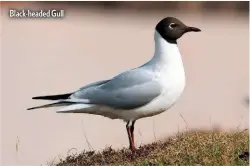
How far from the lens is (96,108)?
4887 mm

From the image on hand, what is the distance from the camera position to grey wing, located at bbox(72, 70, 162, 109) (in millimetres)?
4762

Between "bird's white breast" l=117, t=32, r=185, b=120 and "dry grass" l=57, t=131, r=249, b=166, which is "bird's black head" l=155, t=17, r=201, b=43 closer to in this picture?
"bird's white breast" l=117, t=32, r=185, b=120

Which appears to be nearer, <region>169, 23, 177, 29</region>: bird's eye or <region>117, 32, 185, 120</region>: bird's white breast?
<region>117, 32, 185, 120</region>: bird's white breast

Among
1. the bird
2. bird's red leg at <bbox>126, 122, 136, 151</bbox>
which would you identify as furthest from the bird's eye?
bird's red leg at <bbox>126, 122, 136, 151</bbox>

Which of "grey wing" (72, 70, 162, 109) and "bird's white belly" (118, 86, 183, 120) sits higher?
"grey wing" (72, 70, 162, 109)

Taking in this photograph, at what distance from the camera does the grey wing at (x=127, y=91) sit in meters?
4.76

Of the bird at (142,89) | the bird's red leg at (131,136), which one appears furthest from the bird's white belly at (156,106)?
the bird's red leg at (131,136)

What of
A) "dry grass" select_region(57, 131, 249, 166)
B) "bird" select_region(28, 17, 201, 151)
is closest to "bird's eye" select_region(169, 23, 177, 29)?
"bird" select_region(28, 17, 201, 151)

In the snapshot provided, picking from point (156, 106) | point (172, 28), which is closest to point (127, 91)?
point (156, 106)

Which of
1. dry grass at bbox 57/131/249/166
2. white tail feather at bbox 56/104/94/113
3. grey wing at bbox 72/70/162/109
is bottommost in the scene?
dry grass at bbox 57/131/249/166

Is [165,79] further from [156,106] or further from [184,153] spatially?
[184,153]

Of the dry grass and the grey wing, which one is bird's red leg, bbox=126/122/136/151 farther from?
the grey wing

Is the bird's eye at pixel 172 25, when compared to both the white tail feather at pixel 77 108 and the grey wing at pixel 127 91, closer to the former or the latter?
the grey wing at pixel 127 91

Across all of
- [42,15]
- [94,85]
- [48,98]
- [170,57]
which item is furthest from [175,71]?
[42,15]
